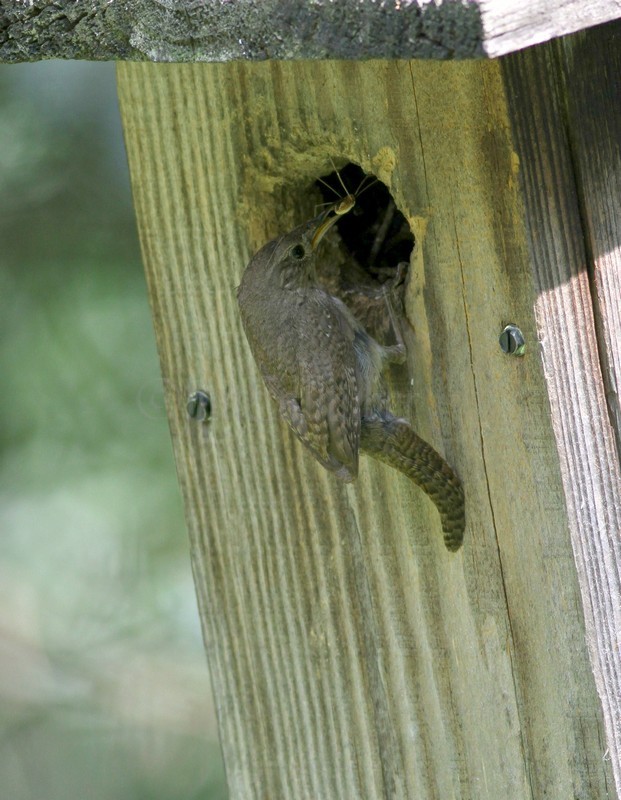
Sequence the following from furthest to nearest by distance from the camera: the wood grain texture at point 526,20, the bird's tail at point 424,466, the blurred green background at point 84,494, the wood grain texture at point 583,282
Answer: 1. the blurred green background at point 84,494
2. the bird's tail at point 424,466
3. the wood grain texture at point 583,282
4. the wood grain texture at point 526,20

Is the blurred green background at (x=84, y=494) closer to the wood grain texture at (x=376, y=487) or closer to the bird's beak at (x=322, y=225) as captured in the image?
the wood grain texture at (x=376, y=487)

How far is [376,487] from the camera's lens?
258 cm

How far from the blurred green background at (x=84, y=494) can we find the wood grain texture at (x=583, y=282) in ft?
6.51

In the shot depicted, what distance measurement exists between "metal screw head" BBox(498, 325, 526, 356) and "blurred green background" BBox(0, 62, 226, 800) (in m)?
1.88

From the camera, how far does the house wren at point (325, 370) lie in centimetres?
238

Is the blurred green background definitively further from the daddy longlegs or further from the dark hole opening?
the daddy longlegs

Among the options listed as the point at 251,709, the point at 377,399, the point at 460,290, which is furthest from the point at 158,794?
the point at 460,290

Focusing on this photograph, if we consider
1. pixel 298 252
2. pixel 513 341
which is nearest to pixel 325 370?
pixel 298 252

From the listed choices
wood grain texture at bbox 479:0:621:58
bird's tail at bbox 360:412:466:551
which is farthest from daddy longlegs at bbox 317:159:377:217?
wood grain texture at bbox 479:0:621:58

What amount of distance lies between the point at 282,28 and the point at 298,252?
38.1 inches

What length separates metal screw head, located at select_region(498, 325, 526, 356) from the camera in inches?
84.3

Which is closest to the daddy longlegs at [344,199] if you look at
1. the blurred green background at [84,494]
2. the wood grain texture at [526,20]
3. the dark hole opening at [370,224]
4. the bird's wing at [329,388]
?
the dark hole opening at [370,224]

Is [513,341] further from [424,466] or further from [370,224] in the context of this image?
[370,224]

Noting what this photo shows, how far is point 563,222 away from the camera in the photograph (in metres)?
2.06
